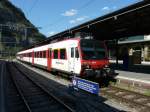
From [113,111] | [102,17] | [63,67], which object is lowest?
[113,111]

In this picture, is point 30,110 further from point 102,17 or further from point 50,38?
point 50,38

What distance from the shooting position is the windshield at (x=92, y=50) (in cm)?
1740

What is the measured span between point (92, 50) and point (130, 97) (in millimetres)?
4967

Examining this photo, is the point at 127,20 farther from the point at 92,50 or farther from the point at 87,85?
the point at 87,85

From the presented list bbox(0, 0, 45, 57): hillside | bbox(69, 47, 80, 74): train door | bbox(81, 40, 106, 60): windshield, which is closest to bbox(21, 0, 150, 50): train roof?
bbox(81, 40, 106, 60): windshield

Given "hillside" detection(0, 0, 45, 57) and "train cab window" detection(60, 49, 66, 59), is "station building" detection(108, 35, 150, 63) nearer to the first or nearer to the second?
"train cab window" detection(60, 49, 66, 59)

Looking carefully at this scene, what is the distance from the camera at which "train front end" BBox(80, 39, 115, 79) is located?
55.6ft

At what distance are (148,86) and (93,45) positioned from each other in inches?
184

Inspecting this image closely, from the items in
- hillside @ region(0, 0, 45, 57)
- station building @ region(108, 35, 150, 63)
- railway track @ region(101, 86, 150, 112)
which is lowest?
railway track @ region(101, 86, 150, 112)

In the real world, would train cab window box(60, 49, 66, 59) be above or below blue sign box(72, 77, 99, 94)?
above

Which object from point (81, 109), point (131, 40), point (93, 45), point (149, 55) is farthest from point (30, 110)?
point (149, 55)

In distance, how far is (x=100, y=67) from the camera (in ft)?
57.5

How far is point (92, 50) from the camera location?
1778 centimetres

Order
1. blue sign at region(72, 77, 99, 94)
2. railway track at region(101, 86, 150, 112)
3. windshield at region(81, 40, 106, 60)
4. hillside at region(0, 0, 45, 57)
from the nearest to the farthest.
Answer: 1. blue sign at region(72, 77, 99, 94)
2. railway track at region(101, 86, 150, 112)
3. windshield at region(81, 40, 106, 60)
4. hillside at region(0, 0, 45, 57)
